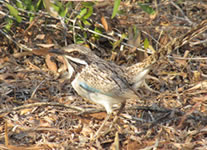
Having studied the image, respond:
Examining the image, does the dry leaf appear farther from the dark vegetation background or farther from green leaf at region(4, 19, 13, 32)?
green leaf at region(4, 19, 13, 32)

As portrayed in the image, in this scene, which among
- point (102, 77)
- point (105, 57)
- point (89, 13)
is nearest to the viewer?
point (102, 77)

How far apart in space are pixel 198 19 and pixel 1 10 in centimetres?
460

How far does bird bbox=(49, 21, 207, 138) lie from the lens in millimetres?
6109

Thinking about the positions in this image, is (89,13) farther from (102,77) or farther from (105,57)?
(102,77)

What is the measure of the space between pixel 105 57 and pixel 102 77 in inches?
77.7

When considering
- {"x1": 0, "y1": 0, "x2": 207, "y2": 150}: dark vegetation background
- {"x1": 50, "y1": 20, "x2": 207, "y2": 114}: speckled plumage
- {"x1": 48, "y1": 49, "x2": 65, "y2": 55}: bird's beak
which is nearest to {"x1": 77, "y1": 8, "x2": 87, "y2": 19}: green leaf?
{"x1": 0, "y1": 0, "x2": 207, "y2": 150}: dark vegetation background

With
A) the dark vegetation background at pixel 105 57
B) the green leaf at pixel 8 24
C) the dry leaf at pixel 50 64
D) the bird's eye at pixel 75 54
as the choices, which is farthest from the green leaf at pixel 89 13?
the green leaf at pixel 8 24

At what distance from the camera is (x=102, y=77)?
618 cm

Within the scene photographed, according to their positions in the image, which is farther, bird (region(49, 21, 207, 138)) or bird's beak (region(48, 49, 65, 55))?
bird's beak (region(48, 49, 65, 55))

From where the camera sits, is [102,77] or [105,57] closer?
[102,77]

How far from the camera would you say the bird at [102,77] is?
6109 mm

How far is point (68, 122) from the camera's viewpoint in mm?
6535

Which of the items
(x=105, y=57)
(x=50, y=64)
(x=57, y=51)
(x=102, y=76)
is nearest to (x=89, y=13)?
(x=105, y=57)

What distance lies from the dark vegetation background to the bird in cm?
39
